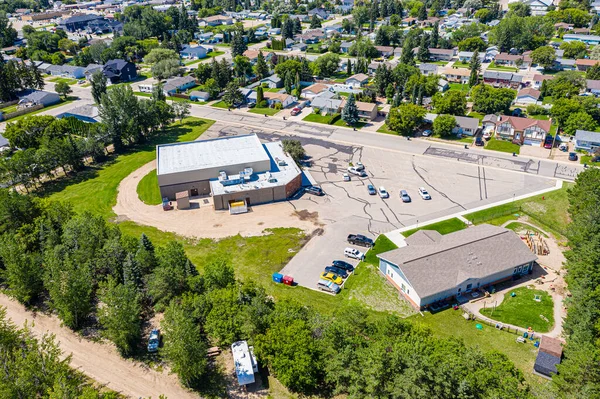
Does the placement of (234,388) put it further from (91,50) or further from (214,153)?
(91,50)

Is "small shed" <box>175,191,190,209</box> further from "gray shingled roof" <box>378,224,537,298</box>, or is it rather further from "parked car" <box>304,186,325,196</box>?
"gray shingled roof" <box>378,224,537,298</box>

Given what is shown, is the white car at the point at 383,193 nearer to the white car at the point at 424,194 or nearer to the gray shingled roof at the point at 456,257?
the white car at the point at 424,194

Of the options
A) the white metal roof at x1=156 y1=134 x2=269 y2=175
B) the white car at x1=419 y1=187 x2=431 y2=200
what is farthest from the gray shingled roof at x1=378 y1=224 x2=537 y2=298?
the white metal roof at x1=156 y1=134 x2=269 y2=175

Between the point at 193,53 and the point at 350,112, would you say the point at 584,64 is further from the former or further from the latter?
the point at 193,53

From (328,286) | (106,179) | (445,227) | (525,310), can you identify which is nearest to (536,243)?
(445,227)

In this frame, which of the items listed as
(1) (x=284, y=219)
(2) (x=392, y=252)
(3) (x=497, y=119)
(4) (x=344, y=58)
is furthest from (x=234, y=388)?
(4) (x=344, y=58)

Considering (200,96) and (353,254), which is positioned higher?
(200,96)
